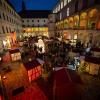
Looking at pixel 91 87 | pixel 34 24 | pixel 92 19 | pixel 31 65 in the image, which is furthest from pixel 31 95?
pixel 34 24

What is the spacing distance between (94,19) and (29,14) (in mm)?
48774

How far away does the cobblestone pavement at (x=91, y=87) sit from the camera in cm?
855

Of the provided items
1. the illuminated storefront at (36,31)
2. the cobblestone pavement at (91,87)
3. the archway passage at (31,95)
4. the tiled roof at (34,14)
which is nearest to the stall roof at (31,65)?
the archway passage at (31,95)

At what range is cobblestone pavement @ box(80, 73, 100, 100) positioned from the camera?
8.55 meters

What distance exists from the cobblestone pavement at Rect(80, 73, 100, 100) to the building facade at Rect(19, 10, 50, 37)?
4954 centimetres

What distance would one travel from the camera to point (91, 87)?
9.77 meters

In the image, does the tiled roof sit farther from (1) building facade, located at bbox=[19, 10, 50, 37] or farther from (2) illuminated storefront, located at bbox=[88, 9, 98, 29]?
(2) illuminated storefront, located at bbox=[88, 9, 98, 29]

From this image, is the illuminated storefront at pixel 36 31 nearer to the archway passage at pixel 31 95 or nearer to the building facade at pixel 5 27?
the building facade at pixel 5 27

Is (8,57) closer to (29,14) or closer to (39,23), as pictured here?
(39,23)

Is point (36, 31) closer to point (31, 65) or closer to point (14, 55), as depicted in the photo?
point (14, 55)

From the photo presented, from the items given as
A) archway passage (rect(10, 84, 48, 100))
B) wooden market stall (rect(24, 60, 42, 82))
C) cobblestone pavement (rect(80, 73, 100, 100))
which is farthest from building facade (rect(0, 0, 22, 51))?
cobblestone pavement (rect(80, 73, 100, 100))

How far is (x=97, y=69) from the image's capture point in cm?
1159

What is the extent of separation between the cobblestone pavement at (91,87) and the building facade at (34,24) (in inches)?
1950

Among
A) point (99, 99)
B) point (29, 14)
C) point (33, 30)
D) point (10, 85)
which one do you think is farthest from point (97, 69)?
point (29, 14)
